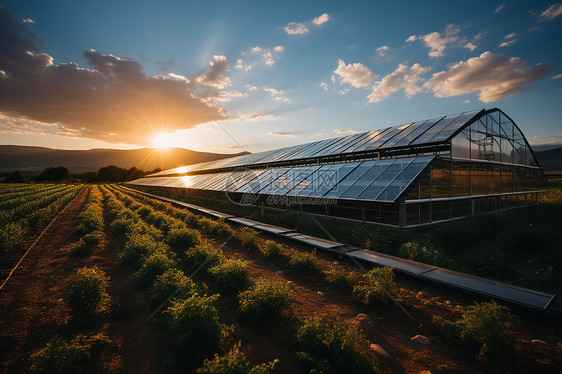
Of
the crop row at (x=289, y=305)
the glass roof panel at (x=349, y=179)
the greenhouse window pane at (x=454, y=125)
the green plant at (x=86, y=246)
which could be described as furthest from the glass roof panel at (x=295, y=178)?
the green plant at (x=86, y=246)

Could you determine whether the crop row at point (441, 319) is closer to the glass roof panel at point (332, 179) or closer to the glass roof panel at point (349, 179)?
the glass roof panel at point (349, 179)

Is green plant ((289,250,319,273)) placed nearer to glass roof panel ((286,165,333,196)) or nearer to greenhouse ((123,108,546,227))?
greenhouse ((123,108,546,227))

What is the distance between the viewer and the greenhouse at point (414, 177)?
13414 millimetres

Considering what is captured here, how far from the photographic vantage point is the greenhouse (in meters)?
13.4

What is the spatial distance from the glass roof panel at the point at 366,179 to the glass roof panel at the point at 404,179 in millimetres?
1458

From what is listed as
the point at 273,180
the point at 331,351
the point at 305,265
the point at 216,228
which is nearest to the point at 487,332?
the point at 331,351

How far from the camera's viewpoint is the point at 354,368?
3.75 meters

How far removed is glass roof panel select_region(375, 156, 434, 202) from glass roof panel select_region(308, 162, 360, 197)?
3.92m

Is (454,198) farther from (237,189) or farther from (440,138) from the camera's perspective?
(237,189)

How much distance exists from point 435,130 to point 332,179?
876cm

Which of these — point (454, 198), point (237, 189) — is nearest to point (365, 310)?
point (454, 198)

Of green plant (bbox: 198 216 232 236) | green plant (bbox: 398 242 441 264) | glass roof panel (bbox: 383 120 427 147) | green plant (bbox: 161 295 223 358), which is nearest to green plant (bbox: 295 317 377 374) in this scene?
green plant (bbox: 161 295 223 358)

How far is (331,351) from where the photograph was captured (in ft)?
13.0

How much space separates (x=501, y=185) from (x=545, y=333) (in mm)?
23504
